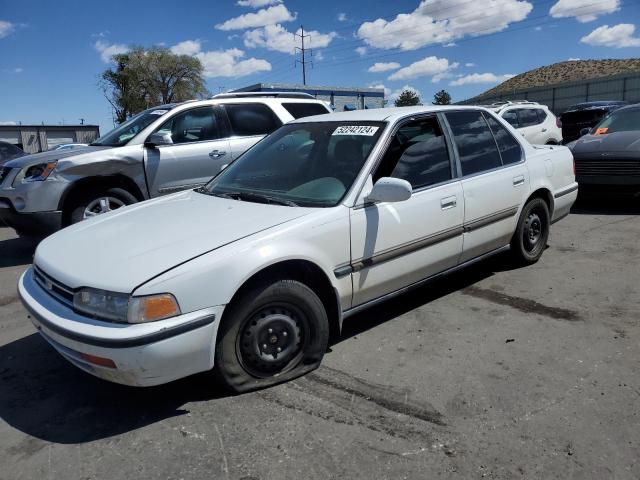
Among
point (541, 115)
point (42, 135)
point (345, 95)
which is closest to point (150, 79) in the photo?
point (42, 135)

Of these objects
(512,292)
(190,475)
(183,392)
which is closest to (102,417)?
(183,392)

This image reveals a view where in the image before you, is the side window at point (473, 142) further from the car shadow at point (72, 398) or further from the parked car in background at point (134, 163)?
the parked car in background at point (134, 163)

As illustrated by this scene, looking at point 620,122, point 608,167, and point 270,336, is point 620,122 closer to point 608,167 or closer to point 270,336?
point 608,167

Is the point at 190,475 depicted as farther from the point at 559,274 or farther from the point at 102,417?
the point at 559,274

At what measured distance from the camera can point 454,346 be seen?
3.54 m

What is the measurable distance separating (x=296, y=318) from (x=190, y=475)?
105 centimetres

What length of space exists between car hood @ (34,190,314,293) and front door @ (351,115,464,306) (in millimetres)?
488

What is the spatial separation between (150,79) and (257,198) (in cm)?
5049

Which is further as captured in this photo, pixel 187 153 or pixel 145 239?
pixel 187 153

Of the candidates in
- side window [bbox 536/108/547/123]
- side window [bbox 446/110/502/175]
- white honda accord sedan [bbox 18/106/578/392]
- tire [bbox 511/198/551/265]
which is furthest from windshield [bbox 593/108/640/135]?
side window [bbox 446/110/502/175]

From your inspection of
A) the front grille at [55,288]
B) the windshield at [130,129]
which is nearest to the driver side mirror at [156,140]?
the windshield at [130,129]

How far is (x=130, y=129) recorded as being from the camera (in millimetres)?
6707

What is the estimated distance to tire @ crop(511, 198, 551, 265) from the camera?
16.0ft

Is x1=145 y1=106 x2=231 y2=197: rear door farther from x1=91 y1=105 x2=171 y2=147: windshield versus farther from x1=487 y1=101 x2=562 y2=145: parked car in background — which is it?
x1=487 y1=101 x2=562 y2=145: parked car in background
